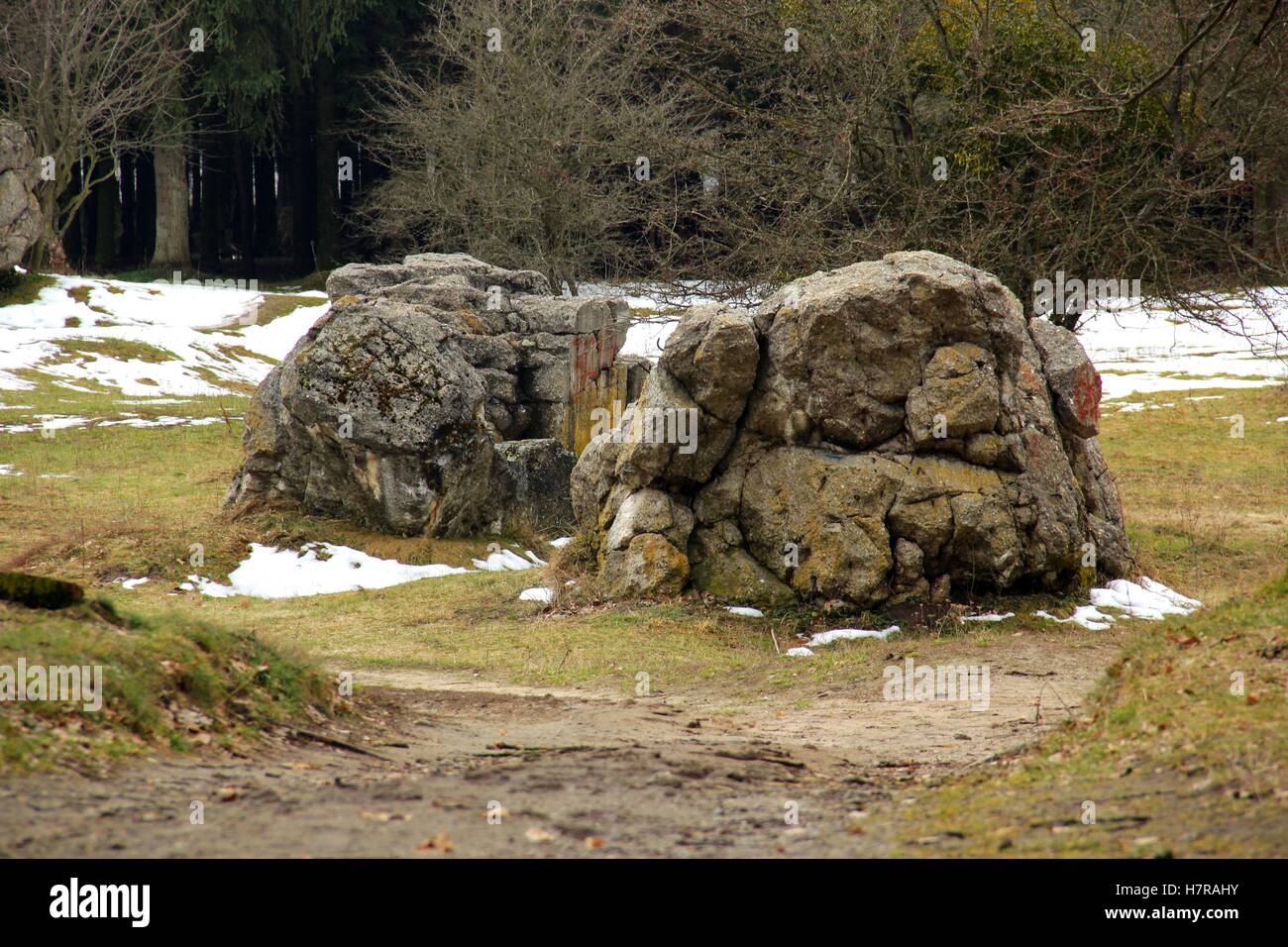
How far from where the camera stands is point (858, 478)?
11.9m

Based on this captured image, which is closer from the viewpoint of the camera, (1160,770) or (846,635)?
(1160,770)

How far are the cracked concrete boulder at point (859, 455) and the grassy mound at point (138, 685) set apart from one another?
5.38 metres

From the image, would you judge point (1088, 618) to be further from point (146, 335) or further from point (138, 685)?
point (146, 335)

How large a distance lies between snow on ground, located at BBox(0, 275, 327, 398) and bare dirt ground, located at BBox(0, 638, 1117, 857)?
20.6m

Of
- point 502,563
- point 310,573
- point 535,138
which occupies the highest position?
point 535,138

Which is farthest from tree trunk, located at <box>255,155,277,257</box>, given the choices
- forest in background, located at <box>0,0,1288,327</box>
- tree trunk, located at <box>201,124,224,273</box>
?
tree trunk, located at <box>201,124,224,273</box>

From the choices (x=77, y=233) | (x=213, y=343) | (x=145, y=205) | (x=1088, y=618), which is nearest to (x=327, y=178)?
(x=145, y=205)

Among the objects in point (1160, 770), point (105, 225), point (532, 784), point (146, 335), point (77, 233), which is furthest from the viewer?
point (77, 233)

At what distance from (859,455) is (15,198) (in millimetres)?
25553

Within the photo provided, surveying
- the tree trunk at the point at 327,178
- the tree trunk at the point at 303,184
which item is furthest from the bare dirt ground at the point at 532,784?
the tree trunk at the point at 303,184

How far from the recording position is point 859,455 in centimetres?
1209

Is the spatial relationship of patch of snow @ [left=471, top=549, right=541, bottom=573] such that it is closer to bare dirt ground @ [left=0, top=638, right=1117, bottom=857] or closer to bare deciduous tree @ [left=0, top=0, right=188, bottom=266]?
bare dirt ground @ [left=0, top=638, right=1117, bottom=857]
